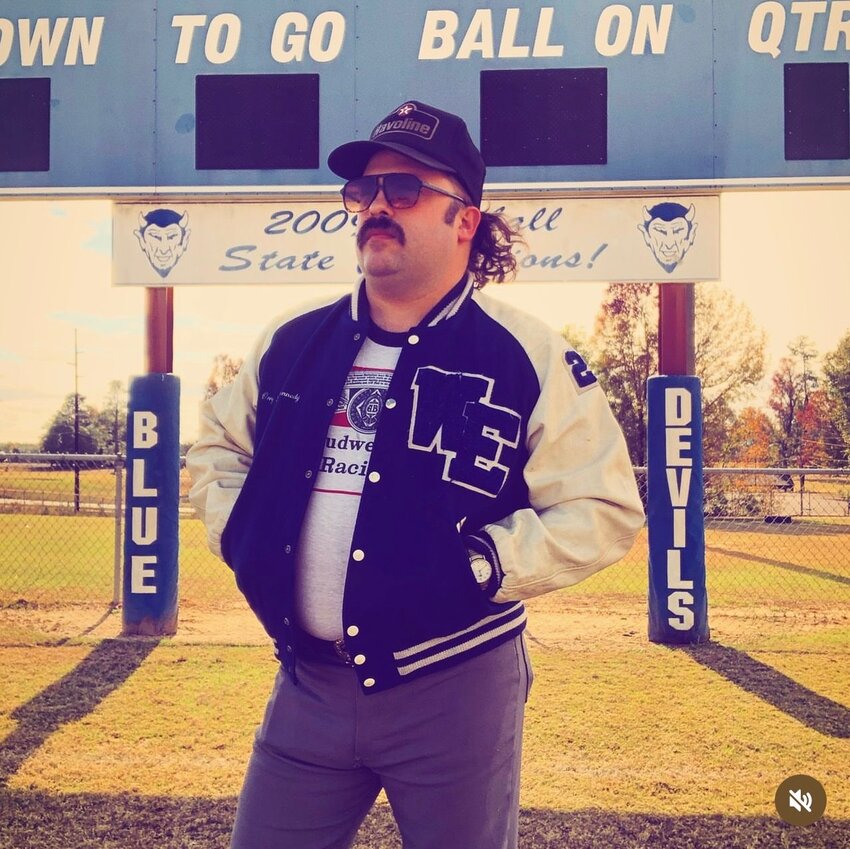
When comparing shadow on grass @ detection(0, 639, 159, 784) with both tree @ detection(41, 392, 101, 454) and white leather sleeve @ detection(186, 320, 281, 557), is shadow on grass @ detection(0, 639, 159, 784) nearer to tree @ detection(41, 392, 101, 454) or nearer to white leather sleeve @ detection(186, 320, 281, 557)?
white leather sleeve @ detection(186, 320, 281, 557)

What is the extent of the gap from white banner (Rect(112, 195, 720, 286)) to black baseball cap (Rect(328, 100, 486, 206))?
3.80 m

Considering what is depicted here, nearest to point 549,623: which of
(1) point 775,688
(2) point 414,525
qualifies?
(1) point 775,688

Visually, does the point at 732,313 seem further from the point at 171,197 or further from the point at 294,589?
the point at 294,589

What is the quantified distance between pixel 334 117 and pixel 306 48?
0.48 meters

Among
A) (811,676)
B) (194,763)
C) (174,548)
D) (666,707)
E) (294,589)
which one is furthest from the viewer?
(174,548)

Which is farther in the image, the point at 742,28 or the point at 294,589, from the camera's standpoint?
the point at 742,28

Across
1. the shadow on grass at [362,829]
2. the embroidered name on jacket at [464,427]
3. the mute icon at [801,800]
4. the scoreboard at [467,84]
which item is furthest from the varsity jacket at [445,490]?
the scoreboard at [467,84]

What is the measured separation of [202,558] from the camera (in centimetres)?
1176

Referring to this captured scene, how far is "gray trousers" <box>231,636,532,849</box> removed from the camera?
1.82 metres

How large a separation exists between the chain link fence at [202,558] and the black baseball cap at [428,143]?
5.27m

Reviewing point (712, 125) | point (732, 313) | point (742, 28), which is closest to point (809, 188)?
point (712, 125)

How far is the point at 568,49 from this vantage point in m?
5.55

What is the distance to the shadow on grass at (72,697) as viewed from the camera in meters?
4.00

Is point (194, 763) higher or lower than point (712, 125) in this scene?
lower
